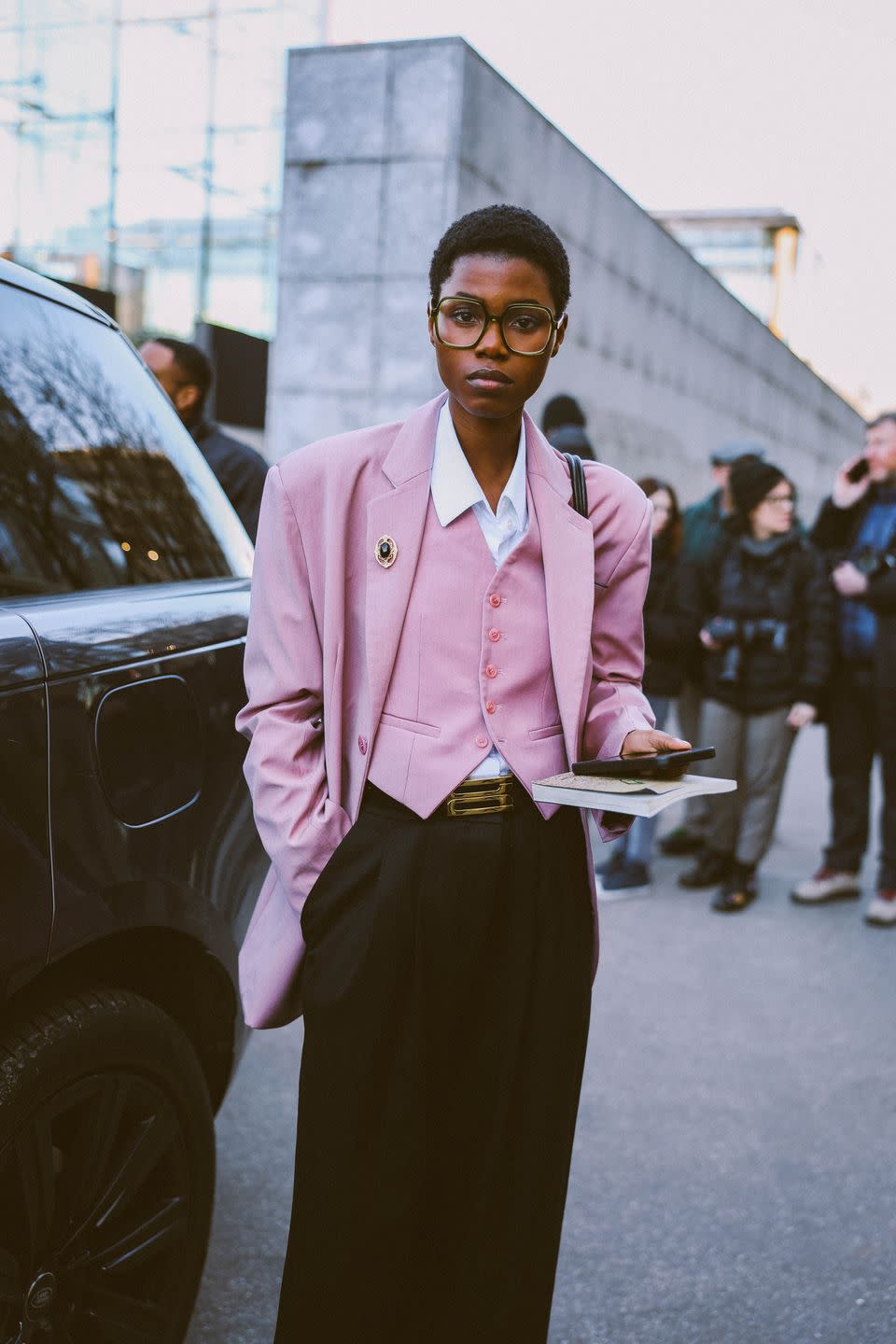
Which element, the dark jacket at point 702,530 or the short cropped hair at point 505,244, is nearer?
the short cropped hair at point 505,244

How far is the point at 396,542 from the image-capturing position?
6.73ft

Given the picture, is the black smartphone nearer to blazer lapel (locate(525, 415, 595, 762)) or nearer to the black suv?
blazer lapel (locate(525, 415, 595, 762))

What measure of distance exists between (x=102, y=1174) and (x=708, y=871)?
4.94 metres

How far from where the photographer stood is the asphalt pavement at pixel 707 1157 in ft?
10.1

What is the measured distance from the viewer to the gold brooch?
2.05 metres

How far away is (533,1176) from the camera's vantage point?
7.11 ft

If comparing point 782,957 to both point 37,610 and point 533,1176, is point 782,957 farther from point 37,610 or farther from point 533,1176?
point 37,610

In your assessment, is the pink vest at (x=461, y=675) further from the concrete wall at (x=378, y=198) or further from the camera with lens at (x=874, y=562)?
the concrete wall at (x=378, y=198)

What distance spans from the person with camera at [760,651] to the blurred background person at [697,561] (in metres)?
0.21

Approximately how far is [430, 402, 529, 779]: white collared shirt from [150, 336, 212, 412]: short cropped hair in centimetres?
354

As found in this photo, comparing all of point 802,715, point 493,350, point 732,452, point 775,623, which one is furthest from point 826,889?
point 493,350

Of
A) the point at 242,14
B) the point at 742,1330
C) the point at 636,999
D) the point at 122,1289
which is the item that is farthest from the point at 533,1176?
the point at 242,14

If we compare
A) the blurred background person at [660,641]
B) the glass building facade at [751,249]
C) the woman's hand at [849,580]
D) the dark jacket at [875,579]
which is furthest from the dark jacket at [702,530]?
the glass building facade at [751,249]

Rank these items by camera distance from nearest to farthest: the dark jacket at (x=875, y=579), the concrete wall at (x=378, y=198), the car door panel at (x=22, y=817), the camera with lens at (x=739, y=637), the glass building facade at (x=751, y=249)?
the car door panel at (x=22, y=817)
the dark jacket at (x=875, y=579)
the camera with lens at (x=739, y=637)
the concrete wall at (x=378, y=198)
the glass building facade at (x=751, y=249)
